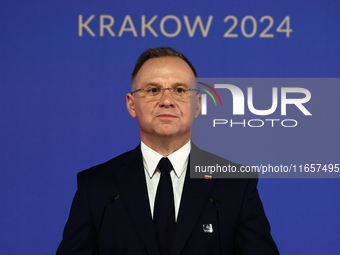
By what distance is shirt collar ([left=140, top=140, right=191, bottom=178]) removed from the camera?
5.94 feet

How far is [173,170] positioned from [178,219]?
23cm

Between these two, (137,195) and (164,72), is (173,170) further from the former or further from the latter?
(164,72)

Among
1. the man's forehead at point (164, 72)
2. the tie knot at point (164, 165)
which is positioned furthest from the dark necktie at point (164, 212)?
the man's forehead at point (164, 72)

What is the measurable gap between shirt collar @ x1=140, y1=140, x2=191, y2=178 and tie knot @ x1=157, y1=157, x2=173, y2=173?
0.05 ft

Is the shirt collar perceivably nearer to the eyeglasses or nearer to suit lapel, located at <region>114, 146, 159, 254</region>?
suit lapel, located at <region>114, 146, 159, 254</region>

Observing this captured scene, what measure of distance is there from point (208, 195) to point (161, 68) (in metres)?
0.62

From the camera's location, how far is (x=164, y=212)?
1718mm

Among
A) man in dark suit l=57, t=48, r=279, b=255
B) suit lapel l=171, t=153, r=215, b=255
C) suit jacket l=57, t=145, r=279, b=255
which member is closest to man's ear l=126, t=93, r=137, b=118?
man in dark suit l=57, t=48, r=279, b=255

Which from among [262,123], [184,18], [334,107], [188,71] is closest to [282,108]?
[262,123]

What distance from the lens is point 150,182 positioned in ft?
5.97

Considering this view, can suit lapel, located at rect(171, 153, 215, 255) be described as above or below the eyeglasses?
below

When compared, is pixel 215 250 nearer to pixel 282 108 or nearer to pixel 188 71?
pixel 188 71

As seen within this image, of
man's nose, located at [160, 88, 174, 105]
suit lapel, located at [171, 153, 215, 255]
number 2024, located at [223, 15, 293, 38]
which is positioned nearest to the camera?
suit lapel, located at [171, 153, 215, 255]

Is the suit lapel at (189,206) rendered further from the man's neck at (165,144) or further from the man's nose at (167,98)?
the man's nose at (167,98)
